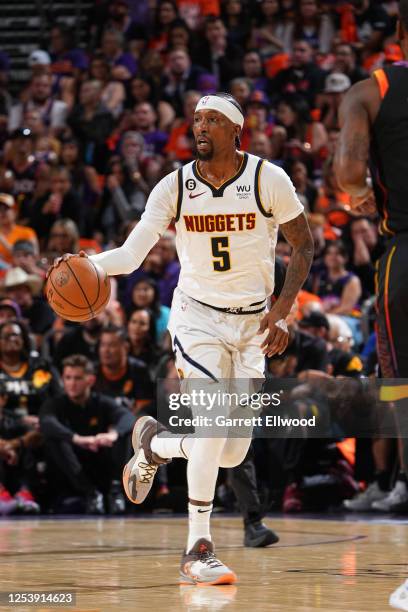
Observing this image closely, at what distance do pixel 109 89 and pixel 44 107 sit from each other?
94 centimetres

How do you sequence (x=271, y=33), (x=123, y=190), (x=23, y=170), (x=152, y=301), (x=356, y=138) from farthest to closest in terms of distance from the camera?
(x=271, y=33)
(x=23, y=170)
(x=123, y=190)
(x=152, y=301)
(x=356, y=138)

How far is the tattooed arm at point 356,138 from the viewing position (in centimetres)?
471

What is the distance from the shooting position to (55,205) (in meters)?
14.8

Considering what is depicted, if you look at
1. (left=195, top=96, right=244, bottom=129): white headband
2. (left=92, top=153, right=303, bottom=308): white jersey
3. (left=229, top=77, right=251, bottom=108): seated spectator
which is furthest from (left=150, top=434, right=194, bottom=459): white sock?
(left=229, top=77, right=251, bottom=108): seated spectator

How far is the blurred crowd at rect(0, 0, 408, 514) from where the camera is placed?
37.2ft

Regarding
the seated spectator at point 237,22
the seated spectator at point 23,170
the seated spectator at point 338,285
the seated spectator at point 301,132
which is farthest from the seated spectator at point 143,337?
the seated spectator at point 237,22

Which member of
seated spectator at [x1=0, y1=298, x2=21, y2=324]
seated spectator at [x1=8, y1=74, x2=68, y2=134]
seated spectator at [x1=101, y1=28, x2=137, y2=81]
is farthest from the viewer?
seated spectator at [x1=101, y1=28, x2=137, y2=81]

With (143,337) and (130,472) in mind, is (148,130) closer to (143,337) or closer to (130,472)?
(143,337)

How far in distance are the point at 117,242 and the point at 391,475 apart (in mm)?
4577

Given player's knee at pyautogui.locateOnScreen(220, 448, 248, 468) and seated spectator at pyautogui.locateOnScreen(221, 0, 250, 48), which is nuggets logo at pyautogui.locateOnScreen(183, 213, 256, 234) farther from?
seated spectator at pyautogui.locateOnScreen(221, 0, 250, 48)

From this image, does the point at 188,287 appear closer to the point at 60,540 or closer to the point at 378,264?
the point at 378,264

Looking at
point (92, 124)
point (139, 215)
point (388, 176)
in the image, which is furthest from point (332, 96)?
point (388, 176)

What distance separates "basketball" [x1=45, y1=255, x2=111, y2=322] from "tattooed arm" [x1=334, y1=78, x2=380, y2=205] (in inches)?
74.4

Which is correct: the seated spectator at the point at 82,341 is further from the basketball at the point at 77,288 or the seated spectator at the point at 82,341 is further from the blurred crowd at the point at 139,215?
the basketball at the point at 77,288
